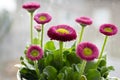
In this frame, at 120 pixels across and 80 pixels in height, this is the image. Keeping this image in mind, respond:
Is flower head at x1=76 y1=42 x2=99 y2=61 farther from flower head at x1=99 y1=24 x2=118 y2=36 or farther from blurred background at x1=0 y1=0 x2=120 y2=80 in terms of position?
blurred background at x1=0 y1=0 x2=120 y2=80

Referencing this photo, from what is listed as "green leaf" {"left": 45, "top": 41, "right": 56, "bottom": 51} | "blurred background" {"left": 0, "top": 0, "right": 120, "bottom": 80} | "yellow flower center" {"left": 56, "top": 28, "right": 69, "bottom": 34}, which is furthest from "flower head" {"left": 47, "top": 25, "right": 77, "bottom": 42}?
"blurred background" {"left": 0, "top": 0, "right": 120, "bottom": 80}

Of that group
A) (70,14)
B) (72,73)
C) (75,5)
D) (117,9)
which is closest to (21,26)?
(70,14)

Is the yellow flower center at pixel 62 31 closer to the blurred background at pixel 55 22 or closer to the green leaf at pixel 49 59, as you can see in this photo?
the green leaf at pixel 49 59

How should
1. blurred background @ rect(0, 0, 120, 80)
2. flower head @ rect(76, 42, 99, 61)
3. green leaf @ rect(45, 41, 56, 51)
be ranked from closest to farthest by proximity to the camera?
flower head @ rect(76, 42, 99, 61) → green leaf @ rect(45, 41, 56, 51) → blurred background @ rect(0, 0, 120, 80)

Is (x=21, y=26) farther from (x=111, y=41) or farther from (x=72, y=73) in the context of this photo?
(x=72, y=73)

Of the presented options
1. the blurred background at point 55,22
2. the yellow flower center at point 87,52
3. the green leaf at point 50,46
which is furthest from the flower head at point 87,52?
A: the blurred background at point 55,22
